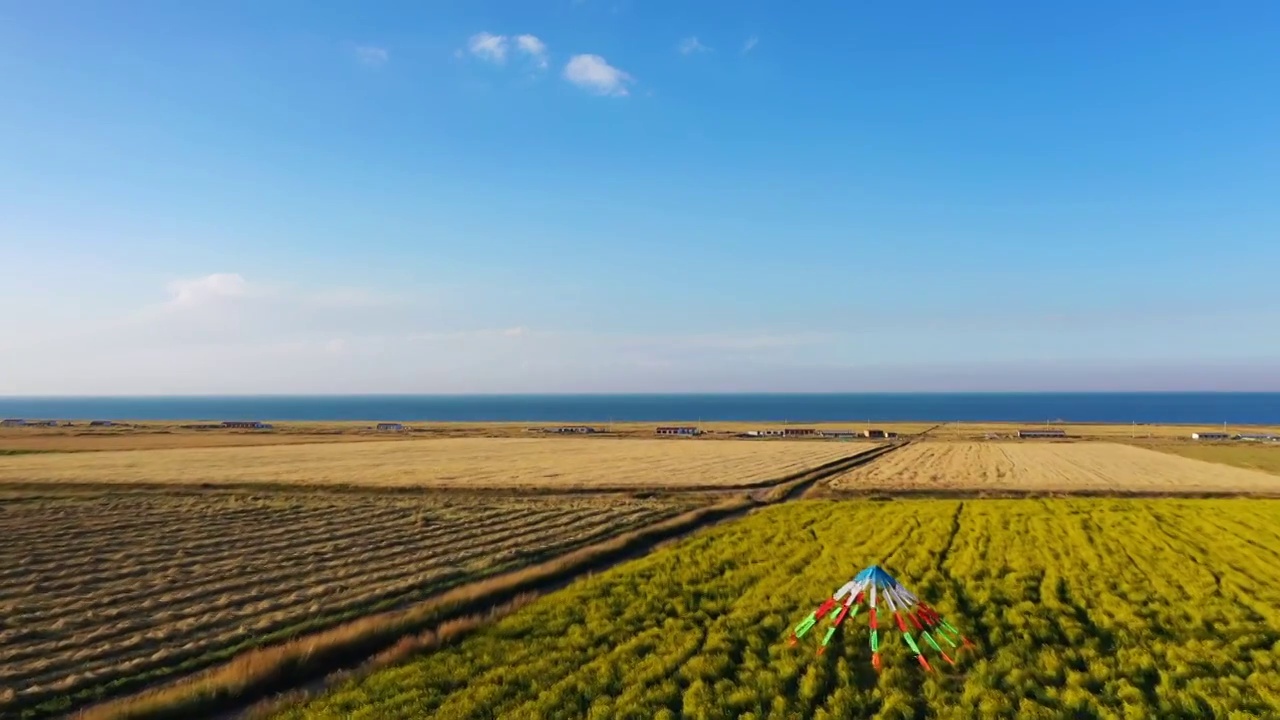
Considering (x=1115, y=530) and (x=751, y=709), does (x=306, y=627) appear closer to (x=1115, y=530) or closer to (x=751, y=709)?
(x=751, y=709)

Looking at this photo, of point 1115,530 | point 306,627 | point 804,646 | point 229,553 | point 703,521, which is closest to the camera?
point 804,646

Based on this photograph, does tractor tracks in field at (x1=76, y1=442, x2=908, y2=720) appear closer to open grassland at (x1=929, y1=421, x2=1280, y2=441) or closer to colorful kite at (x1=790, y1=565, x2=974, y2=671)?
colorful kite at (x1=790, y1=565, x2=974, y2=671)

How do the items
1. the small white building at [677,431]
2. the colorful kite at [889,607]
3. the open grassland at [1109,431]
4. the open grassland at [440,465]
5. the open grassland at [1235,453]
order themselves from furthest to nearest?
the small white building at [677,431]
the open grassland at [1109,431]
the open grassland at [1235,453]
the open grassland at [440,465]
the colorful kite at [889,607]

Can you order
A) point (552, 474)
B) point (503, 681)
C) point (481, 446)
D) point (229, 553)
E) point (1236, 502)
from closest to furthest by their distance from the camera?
point (503, 681) < point (229, 553) < point (1236, 502) < point (552, 474) < point (481, 446)

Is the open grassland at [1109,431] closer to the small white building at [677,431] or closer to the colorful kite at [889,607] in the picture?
the small white building at [677,431]

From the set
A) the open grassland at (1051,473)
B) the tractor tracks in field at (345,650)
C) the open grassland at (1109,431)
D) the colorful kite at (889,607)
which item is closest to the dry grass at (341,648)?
the tractor tracks in field at (345,650)

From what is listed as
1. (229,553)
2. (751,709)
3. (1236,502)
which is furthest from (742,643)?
(1236,502)

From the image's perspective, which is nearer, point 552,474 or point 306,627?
point 306,627
